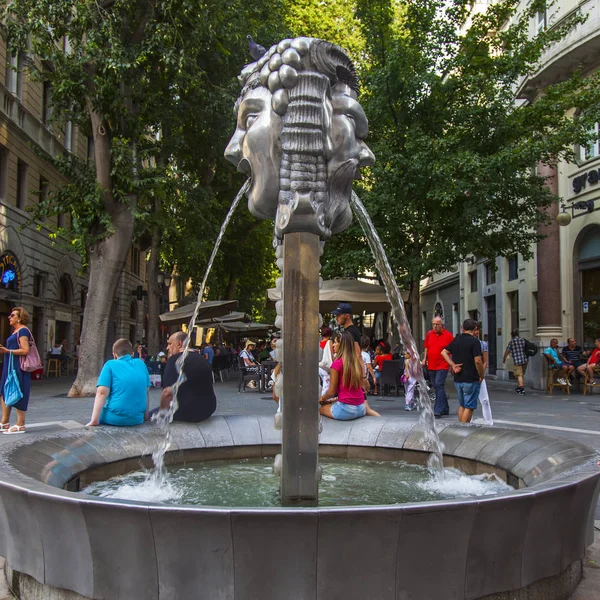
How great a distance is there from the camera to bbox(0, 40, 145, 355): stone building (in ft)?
74.2

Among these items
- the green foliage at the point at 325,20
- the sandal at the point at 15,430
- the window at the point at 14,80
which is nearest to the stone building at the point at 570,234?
the green foliage at the point at 325,20

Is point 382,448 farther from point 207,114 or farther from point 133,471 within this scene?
point 207,114

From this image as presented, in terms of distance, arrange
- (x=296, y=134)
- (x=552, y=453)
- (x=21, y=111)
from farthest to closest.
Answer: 1. (x=21, y=111)
2. (x=552, y=453)
3. (x=296, y=134)

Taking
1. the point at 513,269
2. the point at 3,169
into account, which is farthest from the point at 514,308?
the point at 3,169

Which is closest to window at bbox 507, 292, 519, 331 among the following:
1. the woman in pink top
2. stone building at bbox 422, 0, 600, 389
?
stone building at bbox 422, 0, 600, 389

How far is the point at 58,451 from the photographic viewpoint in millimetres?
4777

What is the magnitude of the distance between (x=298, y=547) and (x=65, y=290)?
30084 millimetres

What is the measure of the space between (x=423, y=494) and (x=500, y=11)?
1638 centimetres

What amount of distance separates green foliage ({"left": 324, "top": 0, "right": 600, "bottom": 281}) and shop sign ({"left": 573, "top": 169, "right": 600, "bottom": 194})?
2532 millimetres

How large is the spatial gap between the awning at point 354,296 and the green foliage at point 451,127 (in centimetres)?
238

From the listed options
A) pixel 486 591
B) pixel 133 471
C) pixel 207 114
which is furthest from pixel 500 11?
pixel 486 591

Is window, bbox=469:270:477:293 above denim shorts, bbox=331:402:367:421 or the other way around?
above

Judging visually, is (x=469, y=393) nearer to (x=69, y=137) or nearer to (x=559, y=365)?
(x=559, y=365)

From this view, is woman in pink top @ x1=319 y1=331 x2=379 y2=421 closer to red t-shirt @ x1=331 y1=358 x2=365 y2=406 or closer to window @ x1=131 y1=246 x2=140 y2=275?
red t-shirt @ x1=331 y1=358 x2=365 y2=406
